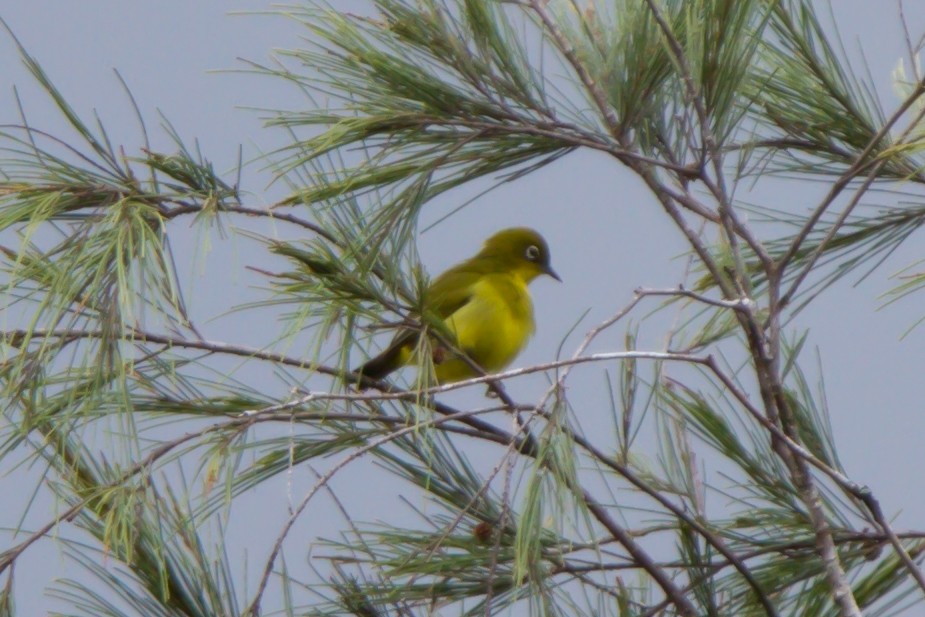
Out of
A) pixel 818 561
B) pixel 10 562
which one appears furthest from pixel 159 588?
pixel 818 561

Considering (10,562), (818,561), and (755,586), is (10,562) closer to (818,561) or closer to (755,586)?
(755,586)

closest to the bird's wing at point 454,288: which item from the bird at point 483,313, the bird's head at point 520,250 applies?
the bird at point 483,313

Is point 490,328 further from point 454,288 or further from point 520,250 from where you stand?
point 520,250

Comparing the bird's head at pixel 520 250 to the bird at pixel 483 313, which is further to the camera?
the bird's head at pixel 520 250

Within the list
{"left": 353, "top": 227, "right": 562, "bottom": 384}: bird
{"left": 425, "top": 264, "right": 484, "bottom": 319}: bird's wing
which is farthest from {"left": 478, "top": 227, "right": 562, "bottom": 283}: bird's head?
{"left": 425, "top": 264, "right": 484, "bottom": 319}: bird's wing

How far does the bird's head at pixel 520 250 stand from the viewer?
124 inches

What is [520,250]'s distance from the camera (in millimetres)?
3174

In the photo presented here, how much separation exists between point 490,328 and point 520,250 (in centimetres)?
48

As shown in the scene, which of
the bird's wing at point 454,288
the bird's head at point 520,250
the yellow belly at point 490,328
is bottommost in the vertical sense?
the yellow belly at point 490,328

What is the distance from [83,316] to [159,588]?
0.39m

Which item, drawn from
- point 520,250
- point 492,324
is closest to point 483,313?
point 492,324

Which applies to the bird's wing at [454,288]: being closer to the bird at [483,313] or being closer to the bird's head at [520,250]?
the bird at [483,313]

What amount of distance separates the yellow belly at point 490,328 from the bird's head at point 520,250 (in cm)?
27

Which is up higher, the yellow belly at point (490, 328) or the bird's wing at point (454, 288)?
the bird's wing at point (454, 288)
